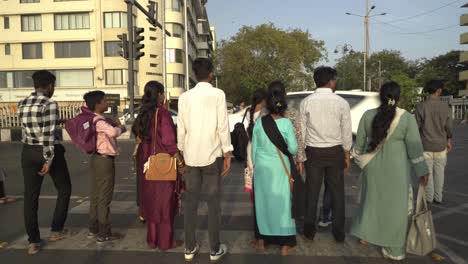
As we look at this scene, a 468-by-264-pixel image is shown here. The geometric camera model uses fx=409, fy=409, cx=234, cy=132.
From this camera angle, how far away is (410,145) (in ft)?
13.2

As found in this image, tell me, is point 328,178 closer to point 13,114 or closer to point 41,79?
point 41,79

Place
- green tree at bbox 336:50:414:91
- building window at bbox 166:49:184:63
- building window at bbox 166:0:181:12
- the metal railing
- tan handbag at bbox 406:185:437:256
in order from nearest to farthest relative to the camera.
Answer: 1. tan handbag at bbox 406:185:437:256
2. the metal railing
3. building window at bbox 166:0:181:12
4. building window at bbox 166:49:184:63
5. green tree at bbox 336:50:414:91

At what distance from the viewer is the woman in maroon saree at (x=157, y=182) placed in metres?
4.28

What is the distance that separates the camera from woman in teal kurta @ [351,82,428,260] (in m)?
4.04

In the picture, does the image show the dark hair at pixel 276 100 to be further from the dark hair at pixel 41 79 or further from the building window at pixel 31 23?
the building window at pixel 31 23

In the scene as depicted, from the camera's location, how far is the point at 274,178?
13.8ft

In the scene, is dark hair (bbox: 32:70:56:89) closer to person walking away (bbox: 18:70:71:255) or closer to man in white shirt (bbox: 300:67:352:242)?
person walking away (bbox: 18:70:71:255)

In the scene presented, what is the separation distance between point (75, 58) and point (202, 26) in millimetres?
31101

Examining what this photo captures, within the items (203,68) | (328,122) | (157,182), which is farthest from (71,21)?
(328,122)

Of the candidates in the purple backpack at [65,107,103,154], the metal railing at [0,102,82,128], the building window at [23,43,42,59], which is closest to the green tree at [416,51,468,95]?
the building window at [23,43,42,59]

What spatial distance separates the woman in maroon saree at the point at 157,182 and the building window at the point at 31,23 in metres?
45.2

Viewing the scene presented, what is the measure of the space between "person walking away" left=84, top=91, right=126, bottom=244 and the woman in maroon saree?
365mm

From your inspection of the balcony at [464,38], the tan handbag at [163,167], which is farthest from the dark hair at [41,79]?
the balcony at [464,38]

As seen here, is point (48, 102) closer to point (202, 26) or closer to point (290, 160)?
point (290, 160)
